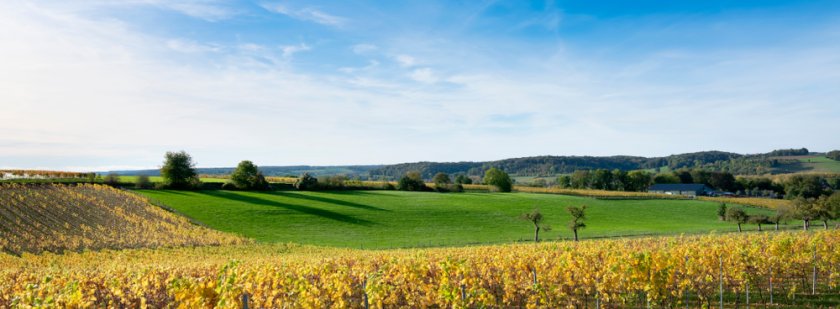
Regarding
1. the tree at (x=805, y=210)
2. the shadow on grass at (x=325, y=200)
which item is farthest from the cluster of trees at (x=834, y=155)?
the shadow on grass at (x=325, y=200)

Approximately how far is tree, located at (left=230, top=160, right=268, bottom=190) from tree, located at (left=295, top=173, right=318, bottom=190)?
484 centimetres

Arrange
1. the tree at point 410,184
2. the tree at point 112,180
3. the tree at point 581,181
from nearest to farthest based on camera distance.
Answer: the tree at point 112,180
the tree at point 410,184
the tree at point 581,181

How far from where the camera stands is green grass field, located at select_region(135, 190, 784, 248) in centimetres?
4531

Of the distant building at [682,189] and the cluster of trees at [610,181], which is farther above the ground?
the cluster of trees at [610,181]

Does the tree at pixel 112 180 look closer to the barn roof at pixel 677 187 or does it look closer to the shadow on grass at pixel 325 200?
the shadow on grass at pixel 325 200

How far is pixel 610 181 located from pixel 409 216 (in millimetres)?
77104

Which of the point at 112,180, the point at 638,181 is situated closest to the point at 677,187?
the point at 638,181

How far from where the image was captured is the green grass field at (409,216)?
149 feet

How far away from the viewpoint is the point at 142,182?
64938mm

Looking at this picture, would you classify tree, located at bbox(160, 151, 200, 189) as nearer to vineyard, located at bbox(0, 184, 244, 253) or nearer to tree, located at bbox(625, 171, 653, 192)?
vineyard, located at bbox(0, 184, 244, 253)

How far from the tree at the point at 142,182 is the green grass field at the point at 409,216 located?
3292 millimetres

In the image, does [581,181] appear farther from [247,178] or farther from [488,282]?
[488,282]

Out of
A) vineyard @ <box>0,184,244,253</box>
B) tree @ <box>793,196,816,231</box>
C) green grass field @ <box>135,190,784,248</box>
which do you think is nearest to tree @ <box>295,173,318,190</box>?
green grass field @ <box>135,190,784,248</box>

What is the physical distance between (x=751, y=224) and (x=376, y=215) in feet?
129
